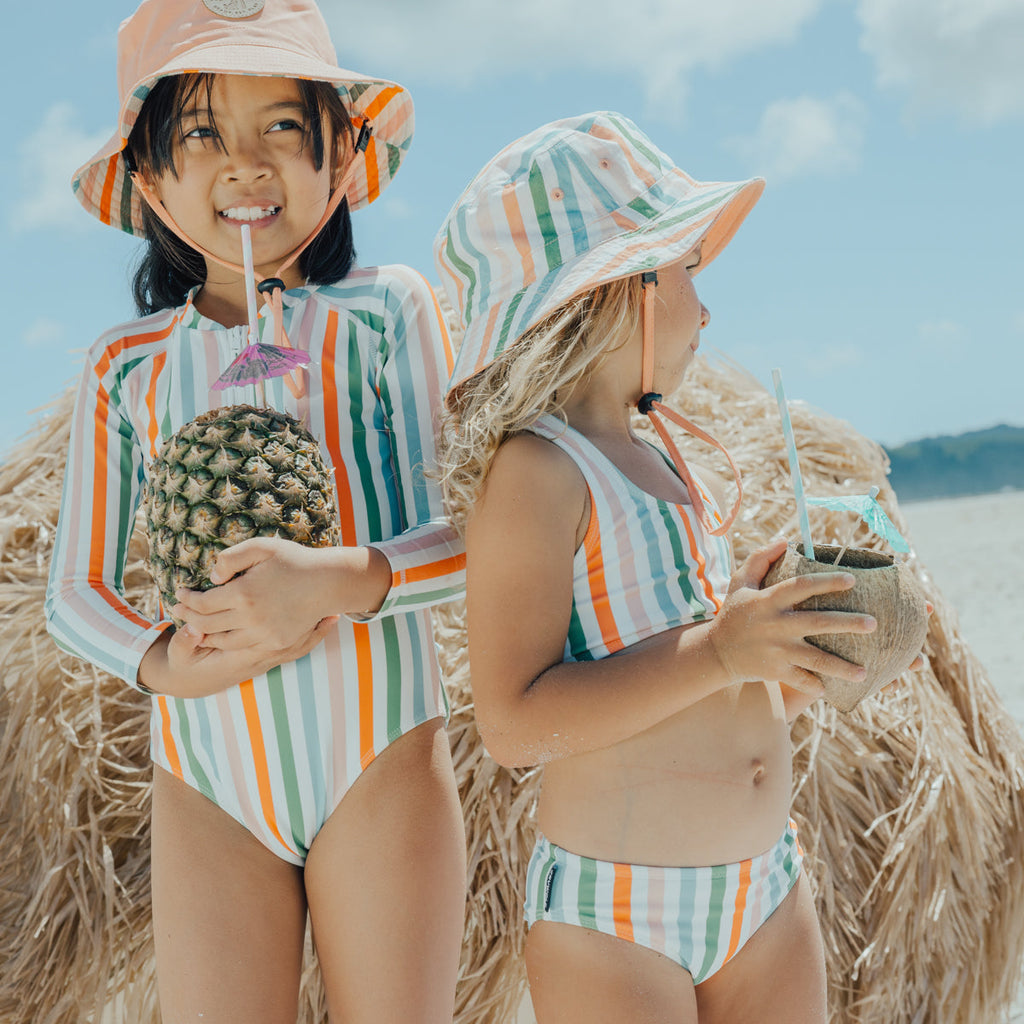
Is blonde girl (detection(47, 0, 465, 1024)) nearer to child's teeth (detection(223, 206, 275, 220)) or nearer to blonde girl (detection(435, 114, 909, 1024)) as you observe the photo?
child's teeth (detection(223, 206, 275, 220))

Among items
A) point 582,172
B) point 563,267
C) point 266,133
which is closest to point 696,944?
point 563,267

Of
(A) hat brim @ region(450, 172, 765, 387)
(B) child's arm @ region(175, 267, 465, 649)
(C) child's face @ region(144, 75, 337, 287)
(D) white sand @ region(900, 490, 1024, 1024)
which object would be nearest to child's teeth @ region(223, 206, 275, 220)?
(C) child's face @ region(144, 75, 337, 287)

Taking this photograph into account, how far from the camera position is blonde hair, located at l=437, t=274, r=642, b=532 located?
1432mm

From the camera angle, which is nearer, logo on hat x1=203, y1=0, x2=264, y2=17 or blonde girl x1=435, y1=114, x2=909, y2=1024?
blonde girl x1=435, y1=114, x2=909, y2=1024

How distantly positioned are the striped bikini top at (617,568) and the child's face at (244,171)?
1.68 feet

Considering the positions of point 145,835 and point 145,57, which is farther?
point 145,835

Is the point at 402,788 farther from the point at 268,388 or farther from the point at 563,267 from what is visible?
the point at 563,267

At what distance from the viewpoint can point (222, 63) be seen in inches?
58.4

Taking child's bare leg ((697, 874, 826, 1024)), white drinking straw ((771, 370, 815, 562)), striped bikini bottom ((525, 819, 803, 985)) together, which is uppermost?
white drinking straw ((771, 370, 815, 562))

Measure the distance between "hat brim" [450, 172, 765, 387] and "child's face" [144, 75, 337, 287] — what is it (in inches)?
13.0

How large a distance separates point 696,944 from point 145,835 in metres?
1.76

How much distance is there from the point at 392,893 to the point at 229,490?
573mm

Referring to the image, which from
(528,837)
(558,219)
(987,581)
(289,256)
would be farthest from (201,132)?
(987,581)

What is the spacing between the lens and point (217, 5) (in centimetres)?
162
